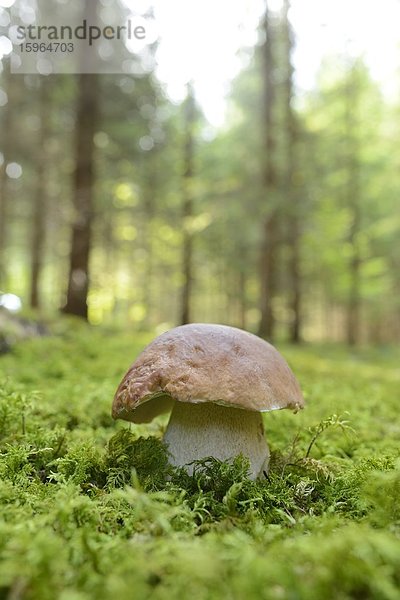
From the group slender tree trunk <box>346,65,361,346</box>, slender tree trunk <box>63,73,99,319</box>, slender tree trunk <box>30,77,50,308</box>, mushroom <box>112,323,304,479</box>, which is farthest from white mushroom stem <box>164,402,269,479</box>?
slender tree trunk <box>346,65,361,346</box>

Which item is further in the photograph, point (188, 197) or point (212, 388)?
point (188, 197)

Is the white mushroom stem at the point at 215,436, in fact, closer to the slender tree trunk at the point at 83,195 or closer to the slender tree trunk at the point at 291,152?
the slender tree trunk at the point at 83,195

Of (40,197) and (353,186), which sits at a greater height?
(353,186)

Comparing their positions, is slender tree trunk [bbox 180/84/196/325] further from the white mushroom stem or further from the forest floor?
the white mushroom stem

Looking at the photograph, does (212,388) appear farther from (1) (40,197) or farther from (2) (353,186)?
(2) (353,186)

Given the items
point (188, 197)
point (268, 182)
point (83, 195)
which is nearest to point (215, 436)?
point (83, 195)

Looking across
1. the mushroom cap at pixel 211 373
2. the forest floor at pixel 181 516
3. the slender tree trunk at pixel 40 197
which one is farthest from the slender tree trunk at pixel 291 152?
the mushroom cap at pixel 211 373
